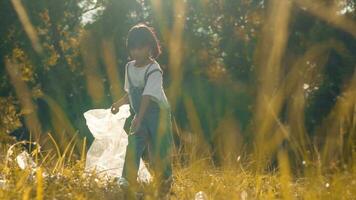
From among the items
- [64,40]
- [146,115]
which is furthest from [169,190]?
[64,40]

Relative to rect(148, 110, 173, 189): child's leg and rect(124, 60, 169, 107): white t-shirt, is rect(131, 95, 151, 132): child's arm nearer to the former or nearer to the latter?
rect(124, 60, 169, 107): white t-shirt

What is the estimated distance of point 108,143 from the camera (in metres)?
6.20

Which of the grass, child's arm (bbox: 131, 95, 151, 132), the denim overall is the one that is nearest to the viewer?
the grass

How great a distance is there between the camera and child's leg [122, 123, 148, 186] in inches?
225

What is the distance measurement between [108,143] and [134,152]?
46cm

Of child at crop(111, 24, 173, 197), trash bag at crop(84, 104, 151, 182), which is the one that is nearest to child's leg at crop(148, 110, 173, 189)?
child at crop(111, 24, 173, 197)

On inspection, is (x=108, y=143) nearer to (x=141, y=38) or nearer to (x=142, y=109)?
(x=142, y=109)

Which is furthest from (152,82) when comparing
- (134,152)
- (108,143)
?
(108,143)

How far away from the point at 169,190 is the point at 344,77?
13.7 metres

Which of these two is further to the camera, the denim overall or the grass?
the denim overall

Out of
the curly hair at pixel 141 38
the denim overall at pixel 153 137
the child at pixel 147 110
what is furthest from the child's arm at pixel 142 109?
the curly hair at pixel 141 38

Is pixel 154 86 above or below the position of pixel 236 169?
above

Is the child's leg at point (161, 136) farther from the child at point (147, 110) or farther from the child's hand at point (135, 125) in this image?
the child's hand at point (135, 125)

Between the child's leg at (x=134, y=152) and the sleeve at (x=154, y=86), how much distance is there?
12.9 inches
